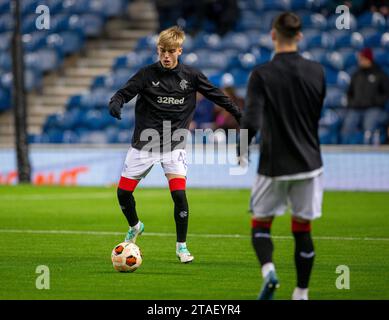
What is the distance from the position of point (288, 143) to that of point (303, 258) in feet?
2.67

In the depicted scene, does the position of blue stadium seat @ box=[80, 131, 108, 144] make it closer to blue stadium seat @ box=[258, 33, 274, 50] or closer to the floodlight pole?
the floodlight pole

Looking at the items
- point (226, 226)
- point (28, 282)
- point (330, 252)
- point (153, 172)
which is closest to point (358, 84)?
point (153, 172)

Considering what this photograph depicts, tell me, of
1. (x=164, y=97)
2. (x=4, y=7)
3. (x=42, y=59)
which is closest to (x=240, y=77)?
(x=42, y=59)

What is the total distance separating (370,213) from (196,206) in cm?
293

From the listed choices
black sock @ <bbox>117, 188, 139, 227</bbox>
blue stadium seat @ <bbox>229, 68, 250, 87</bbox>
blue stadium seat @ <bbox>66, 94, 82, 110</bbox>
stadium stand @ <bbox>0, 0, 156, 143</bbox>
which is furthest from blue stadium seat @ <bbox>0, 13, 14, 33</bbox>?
black sock @ <bbox>117, 188, 139, 227</bbox>

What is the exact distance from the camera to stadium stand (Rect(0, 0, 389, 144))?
22812mm

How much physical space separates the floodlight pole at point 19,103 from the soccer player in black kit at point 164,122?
11.3m

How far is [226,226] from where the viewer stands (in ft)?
45.0

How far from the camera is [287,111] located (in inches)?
287

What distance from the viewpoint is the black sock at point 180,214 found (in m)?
10.0

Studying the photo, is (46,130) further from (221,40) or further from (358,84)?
(358,84)

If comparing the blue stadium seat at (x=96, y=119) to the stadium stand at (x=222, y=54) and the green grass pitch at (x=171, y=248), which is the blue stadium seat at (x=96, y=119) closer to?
the stadium stand at (x=222, y=54)

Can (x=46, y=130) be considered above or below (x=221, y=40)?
below

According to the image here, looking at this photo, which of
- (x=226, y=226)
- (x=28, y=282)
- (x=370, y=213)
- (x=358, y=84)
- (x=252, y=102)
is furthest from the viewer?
(x=358, y=84)
